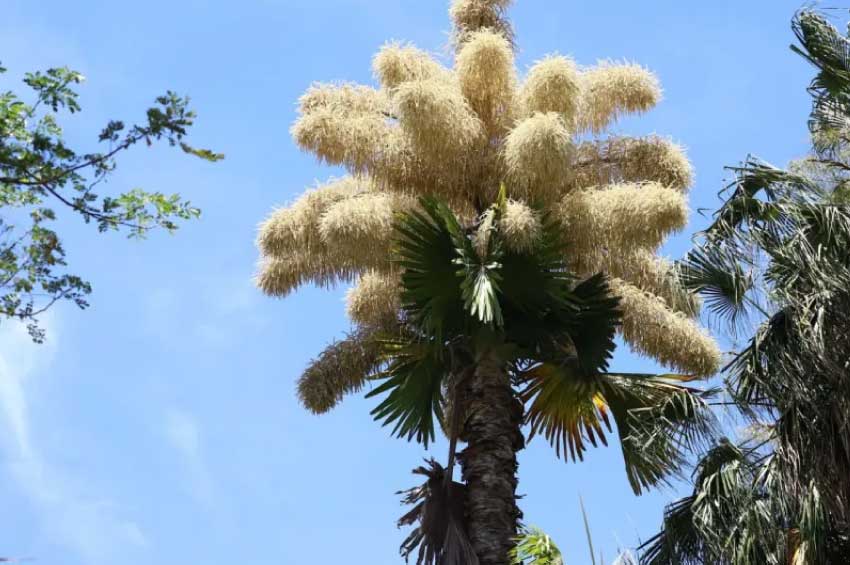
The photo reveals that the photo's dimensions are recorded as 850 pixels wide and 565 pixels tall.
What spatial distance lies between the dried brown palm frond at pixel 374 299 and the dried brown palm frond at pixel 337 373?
358 mm

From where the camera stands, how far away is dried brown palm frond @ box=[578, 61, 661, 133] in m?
12.2

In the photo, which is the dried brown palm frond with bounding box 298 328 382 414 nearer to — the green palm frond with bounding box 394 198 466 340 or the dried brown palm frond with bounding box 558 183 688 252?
the green palm frond with bounding box 394 198 466 340

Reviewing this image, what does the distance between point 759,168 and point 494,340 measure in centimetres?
250

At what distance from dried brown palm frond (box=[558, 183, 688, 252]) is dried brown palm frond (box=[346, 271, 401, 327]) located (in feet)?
5.57

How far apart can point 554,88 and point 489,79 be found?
76cm

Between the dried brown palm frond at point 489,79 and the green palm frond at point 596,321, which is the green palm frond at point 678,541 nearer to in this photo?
the green palm frond at point 596,321

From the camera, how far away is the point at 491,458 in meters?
11.2

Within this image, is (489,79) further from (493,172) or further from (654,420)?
(654,420)

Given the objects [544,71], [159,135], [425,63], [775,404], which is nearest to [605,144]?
[544,71]

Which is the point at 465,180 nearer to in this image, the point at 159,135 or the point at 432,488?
the point at 432,488

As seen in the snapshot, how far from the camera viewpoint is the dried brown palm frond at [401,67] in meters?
12.3

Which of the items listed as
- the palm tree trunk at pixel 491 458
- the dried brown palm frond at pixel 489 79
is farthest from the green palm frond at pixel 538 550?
the dried brown palm frond at pixel 489 79

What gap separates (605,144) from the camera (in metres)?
12.3

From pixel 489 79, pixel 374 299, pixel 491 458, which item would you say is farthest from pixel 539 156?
pixel 374 299
